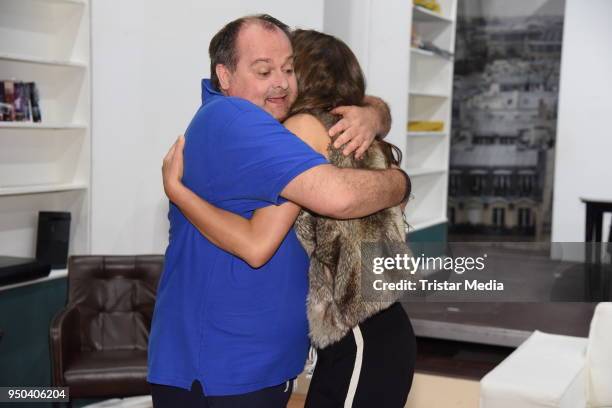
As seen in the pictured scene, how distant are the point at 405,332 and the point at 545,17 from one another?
752 centimetres

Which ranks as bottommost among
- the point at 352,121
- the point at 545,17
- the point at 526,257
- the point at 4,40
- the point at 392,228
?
the point at 526,257

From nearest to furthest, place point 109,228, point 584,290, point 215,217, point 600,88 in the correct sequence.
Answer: point 215,217 < point 109,228 < point 584,290 < point 600,88

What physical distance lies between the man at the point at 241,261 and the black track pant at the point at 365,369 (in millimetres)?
74

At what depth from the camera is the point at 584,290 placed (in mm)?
4453

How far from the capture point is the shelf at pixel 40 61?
343 cm

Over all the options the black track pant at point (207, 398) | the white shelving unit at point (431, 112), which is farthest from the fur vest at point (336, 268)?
the white shelving unit at point (431, 112)

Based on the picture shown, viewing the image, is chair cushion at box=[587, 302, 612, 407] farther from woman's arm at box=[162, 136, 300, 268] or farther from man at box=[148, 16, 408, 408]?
woman's arm at box=[162, 136, 300, 268]

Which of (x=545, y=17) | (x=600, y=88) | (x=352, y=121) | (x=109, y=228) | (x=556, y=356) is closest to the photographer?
(x=352, y=121)

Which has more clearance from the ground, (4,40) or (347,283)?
(4,40)

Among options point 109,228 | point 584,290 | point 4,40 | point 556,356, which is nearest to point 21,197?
point 109,228

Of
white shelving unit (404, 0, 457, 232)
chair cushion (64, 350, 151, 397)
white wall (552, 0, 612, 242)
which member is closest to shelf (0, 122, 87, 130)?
chair cushion (64, 350, 151, 397)

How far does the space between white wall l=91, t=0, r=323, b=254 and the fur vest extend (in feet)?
8.35

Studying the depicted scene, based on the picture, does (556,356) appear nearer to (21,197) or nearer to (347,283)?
(347,283)

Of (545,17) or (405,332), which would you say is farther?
(545,17)
